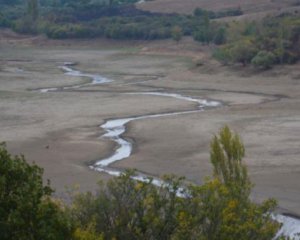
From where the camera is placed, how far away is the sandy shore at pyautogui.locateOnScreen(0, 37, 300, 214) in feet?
98.1

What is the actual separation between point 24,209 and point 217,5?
410 feet

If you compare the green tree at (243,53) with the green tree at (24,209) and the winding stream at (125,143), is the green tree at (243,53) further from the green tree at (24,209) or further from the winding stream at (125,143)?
the green tree at (24,209)

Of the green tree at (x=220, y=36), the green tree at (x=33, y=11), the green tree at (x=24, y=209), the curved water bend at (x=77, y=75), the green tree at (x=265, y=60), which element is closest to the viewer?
the green tree at (x=24, y=209)

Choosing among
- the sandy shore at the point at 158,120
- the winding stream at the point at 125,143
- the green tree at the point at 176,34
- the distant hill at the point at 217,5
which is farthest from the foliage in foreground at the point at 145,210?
the distant hill at the point at 217,5

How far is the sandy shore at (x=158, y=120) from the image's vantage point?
29911mm

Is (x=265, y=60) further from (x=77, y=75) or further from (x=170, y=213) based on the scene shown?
(x=170, y=213)

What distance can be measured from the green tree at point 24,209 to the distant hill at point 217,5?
10564 cm

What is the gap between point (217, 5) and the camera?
133250 mm

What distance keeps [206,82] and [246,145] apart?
29839 millimetres

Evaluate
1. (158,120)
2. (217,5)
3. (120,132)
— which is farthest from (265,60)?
(217,5)

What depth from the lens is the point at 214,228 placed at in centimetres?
1297

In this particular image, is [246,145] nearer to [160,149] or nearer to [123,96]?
[160,149]

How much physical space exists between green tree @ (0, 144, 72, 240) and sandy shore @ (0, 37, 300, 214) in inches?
543

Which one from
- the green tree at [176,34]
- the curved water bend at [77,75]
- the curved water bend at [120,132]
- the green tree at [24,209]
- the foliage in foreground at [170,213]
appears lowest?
the curved water bend at [77,75]
